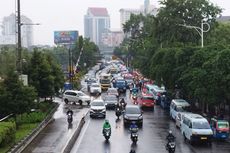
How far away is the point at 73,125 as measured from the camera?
3841 centimetres

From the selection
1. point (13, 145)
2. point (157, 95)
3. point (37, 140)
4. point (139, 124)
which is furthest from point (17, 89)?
point (157, 95)

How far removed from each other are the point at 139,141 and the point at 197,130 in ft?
12.5

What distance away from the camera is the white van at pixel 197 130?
102 ft

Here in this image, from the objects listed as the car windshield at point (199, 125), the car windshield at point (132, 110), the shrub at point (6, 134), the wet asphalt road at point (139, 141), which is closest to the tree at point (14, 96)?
the wet asphalt road at point (139, 141)

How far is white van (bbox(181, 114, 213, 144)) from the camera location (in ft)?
102

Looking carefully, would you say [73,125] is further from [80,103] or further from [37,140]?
[80,103]

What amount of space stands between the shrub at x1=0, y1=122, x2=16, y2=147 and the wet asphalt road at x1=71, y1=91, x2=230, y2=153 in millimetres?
3474

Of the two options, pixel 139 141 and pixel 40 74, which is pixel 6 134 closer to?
pixel 139 141

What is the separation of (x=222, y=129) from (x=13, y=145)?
13581 millimetres

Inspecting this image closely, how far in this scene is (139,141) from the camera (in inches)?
1288

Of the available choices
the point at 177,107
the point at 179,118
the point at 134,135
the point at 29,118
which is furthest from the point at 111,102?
the point at 134,135

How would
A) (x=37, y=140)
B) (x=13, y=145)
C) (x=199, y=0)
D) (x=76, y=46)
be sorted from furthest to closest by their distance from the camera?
(x=76, y=46) → (x=199, y=0) → (x=37, y=140) → (x=13, y=145)

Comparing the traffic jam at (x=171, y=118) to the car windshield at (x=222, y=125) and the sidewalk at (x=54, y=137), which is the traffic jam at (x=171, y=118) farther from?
the sidewalk at (x=54, y=137)

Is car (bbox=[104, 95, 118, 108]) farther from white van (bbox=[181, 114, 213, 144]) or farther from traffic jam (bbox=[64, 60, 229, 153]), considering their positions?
white van (bbox=[181, 114, 213, 144])
